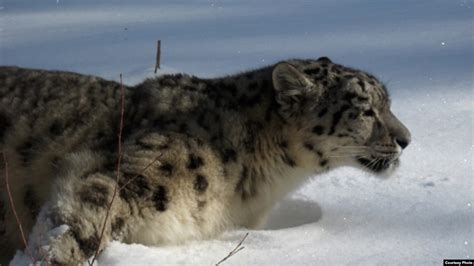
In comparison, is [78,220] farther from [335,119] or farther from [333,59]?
[333,59]

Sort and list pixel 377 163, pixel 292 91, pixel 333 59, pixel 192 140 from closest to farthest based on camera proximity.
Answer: pixel 192 140 → pixel 292 91 → pixel 377 163 → pixel 333 59

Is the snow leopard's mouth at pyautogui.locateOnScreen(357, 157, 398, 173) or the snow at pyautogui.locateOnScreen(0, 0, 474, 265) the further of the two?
the snow leopard's mouth at pyautogui.locateOnScreen(357, 157, 398, 173)

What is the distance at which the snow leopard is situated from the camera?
182 inches

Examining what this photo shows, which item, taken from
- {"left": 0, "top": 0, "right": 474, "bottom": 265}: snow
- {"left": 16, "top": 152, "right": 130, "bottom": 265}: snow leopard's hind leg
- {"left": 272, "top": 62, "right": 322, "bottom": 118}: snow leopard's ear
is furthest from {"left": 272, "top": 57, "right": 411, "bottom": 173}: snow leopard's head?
{"left": 16, "top": 152, "right": 130, "bottom": 265}: snow leopard's hind leg

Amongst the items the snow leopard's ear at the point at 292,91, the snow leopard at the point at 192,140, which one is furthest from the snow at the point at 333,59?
the snow leopard's ear at the point at 292,91

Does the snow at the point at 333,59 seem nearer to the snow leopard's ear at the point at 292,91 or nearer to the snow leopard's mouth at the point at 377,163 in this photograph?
the snow leopard's mouth at the point at 377,163

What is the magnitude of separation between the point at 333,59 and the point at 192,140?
14.6ft

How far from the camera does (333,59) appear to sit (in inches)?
354

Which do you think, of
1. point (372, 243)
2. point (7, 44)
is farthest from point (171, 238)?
point (7, 44)

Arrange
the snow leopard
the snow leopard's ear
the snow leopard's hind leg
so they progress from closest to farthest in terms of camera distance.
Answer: the snow leopard's hind leg, the snow leopard, the snow leopard's ear

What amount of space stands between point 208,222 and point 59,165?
0.96m

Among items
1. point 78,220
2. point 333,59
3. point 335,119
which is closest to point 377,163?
point 335,119

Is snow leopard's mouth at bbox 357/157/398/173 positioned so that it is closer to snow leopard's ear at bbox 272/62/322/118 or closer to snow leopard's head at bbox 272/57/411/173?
snow leopard's head at bbox 272/57/411/173

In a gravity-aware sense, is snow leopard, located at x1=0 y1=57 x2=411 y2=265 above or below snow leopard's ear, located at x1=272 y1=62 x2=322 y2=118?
below
